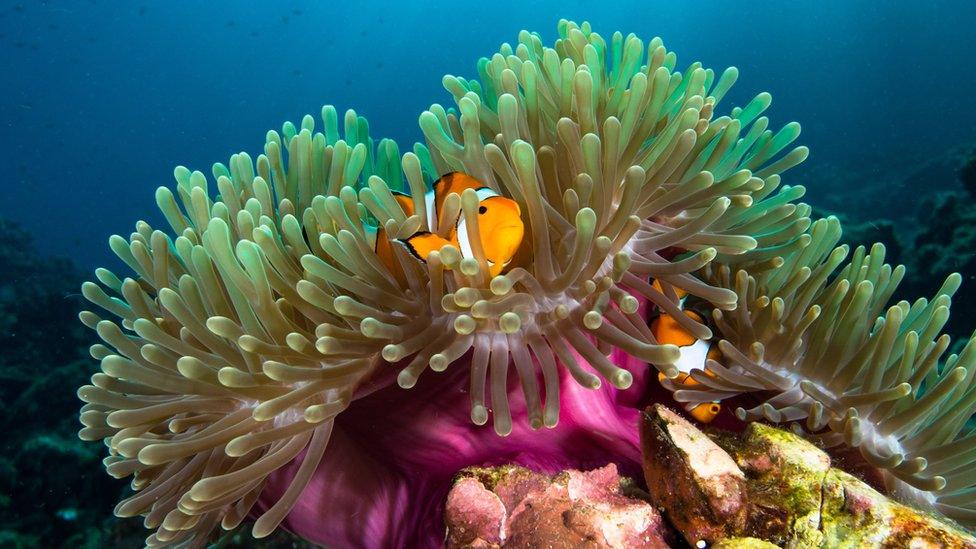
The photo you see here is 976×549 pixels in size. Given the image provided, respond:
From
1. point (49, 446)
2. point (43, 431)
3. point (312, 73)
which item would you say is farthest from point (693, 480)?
point (312, 73)

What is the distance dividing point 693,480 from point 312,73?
73027mm

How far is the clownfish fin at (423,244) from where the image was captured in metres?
1.33

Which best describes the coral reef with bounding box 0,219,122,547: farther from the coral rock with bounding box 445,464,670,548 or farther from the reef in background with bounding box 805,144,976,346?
the reef in background with bounding box 805,144,976,346

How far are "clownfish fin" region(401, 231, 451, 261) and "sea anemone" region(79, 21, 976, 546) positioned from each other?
0.08m

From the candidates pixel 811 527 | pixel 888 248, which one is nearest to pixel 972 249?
pixel 888 248

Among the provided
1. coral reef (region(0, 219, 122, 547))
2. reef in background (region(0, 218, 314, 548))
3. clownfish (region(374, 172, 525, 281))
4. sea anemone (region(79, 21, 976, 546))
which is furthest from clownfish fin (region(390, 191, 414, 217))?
coral reef (region(0, 219, 122, 547))

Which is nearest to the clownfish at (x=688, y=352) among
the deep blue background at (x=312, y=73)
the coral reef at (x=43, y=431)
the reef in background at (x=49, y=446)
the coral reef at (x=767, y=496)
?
the coral reef at (x=767, y=496)

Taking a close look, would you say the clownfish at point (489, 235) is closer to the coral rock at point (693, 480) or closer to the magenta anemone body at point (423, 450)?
the magenta anemone body at point (423, 450)

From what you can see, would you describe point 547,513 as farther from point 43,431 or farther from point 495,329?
point 43,431

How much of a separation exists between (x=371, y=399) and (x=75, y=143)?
212ft

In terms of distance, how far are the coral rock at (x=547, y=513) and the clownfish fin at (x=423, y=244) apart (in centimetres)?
56

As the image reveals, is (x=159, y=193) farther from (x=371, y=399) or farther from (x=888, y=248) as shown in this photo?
(x=888, y=248)

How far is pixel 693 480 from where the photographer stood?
128cm

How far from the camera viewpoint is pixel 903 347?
1657 millimetres
